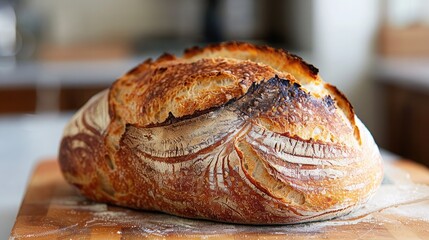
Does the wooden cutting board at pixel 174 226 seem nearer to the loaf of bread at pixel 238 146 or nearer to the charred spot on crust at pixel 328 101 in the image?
the loaf of bread at pixel 238 146

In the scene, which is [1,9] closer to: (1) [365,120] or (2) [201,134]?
(1) [365,120]

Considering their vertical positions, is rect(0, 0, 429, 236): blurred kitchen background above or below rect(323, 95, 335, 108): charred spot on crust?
below

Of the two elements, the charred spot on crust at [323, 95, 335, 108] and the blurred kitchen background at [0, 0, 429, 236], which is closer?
the charred spot on crust at [323, 95, 335, 108]

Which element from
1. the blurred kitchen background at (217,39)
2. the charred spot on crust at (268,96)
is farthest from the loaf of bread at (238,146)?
the blurred kitchen background at (217,39)

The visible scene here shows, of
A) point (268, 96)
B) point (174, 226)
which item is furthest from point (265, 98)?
point (174, 226)

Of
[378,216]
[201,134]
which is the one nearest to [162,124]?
[201,134]

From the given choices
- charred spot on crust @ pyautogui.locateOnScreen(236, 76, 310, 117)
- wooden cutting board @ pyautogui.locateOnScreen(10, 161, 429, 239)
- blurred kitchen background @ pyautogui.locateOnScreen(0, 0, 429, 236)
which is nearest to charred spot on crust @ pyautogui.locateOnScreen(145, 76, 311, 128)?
charred spot on crust @ pyautogui.locateOnScreen(236, 76, 310, 117)

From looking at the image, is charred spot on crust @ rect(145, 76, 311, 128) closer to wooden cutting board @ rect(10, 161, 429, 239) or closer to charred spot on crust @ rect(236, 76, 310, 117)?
charred spot on crust @ rect(236, 76, 310, 117)
